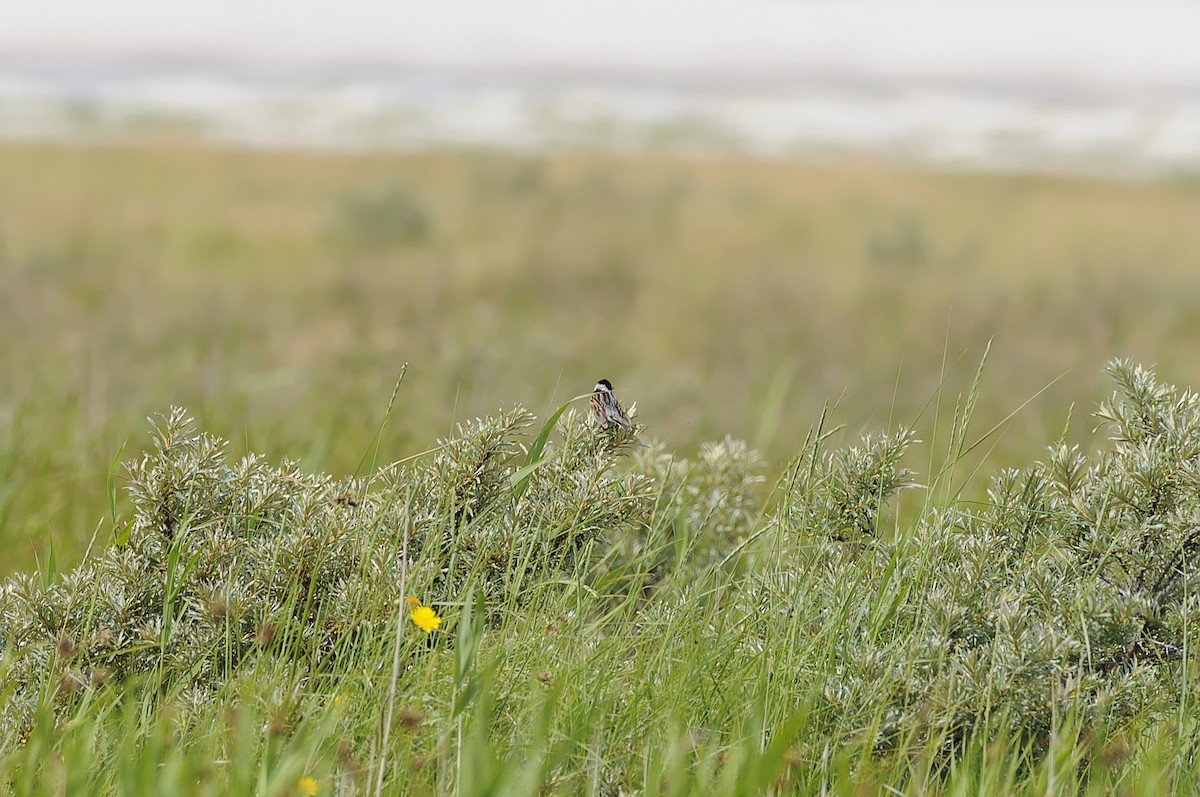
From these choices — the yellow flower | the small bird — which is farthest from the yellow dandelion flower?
the small bird

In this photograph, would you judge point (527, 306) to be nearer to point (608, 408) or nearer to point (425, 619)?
point (608, 408)

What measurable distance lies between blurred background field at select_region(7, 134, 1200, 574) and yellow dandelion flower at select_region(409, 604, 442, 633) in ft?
2.93

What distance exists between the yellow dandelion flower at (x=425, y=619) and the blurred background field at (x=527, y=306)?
0.89m

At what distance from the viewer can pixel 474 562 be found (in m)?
2.28

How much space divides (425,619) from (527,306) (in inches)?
471

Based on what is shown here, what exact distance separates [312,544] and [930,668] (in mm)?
1230

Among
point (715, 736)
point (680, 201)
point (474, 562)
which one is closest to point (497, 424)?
point (474, 562)

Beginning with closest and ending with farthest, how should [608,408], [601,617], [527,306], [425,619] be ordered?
1. [425,619]
2. [601,617]
3. [608,408]
4. [527,306]

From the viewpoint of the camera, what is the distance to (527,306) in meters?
13.9

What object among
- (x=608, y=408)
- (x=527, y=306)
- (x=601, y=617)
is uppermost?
(x=608, y=408)

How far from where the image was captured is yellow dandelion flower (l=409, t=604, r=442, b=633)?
199 cm

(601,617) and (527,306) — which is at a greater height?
(601,617)

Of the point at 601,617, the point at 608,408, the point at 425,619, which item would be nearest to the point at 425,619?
the point at 425,619

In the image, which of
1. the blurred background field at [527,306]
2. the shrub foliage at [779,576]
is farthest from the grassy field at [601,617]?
the blurred background field at [527,306]
